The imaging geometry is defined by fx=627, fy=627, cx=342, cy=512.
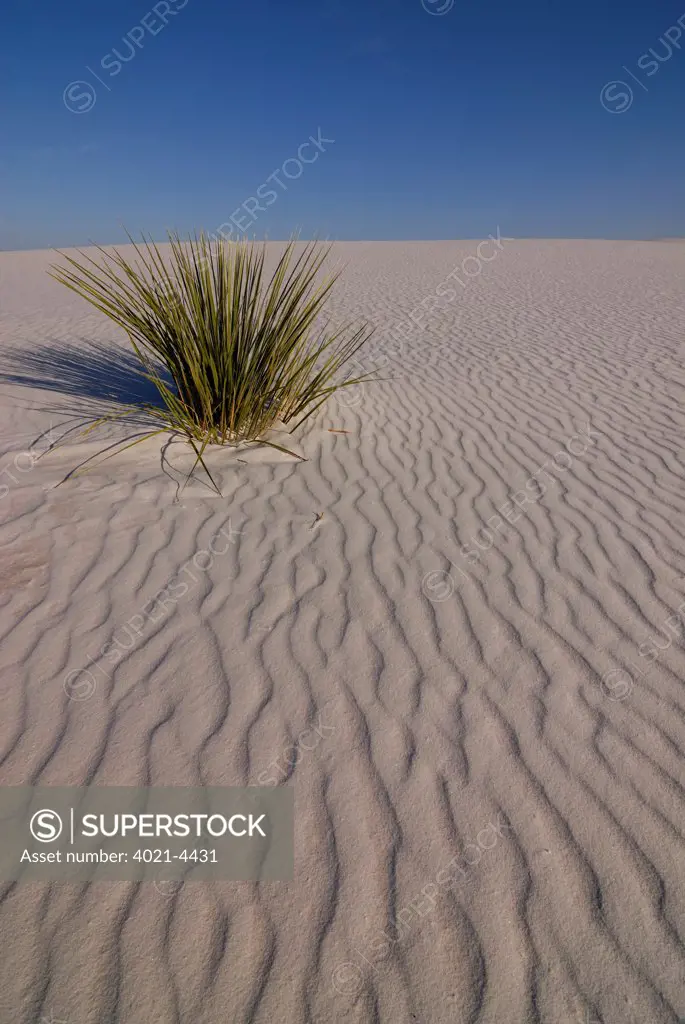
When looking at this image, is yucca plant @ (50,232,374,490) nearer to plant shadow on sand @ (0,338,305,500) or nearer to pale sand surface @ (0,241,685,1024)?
plant shadow on sand @ (0,338,305,500)

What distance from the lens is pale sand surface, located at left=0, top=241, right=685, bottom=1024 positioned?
1.70 metres

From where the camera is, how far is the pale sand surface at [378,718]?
170cm

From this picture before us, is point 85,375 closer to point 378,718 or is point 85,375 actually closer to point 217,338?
point 217,338

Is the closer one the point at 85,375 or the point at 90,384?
the point at 90,384

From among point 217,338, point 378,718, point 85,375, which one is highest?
point 217,338

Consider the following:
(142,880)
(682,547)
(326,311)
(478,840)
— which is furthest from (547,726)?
(326,311)

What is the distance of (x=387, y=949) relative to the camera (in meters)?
1.75

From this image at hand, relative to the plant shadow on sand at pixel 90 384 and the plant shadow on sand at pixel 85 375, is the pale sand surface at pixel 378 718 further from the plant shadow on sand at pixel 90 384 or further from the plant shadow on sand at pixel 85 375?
the plant shadow on sand at pixel 85 375

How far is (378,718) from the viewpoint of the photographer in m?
2.45

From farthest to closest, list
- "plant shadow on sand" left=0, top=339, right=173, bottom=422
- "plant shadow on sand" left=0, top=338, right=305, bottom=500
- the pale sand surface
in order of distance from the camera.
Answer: "plant shadow on sand" left=0, top=339, right=173, bottom=422
"plant shadow on sand" left=0, top=338, right=305, bottom=500
the pale sand surface

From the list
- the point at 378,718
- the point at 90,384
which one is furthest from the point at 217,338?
the point at 378,718

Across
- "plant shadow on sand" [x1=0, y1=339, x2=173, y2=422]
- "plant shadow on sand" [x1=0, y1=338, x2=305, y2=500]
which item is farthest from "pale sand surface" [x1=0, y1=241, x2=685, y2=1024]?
"plant shadow on sand" [x1=0, y1=339, x2=173, y2=422]

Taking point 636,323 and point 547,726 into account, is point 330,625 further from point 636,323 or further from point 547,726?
point 636,323

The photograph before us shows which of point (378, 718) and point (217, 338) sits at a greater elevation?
point (217, 338)
